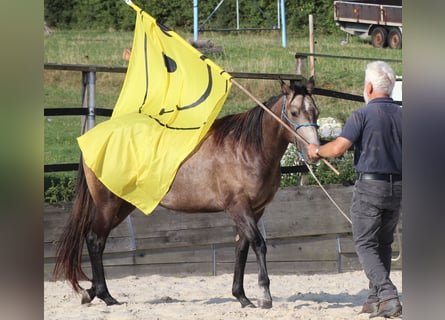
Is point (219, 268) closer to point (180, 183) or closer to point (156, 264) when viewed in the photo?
point (156, 264)

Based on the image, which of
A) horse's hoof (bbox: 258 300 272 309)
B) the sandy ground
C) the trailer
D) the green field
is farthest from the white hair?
the trailer

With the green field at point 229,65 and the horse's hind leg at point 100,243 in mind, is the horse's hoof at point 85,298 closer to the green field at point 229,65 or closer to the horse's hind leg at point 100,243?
the horse's hind leg at point 100,243

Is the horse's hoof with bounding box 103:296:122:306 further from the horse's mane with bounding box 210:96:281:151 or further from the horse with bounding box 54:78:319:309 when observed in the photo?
the horse's mane with bounding box 210:96:281:151

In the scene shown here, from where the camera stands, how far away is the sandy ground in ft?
17.9

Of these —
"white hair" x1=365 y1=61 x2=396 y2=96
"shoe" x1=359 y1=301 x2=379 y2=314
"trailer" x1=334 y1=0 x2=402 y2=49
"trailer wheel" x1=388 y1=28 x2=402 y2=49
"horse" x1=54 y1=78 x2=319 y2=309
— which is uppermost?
"trailer" x1=334 y1=0 x2=402 y2=49

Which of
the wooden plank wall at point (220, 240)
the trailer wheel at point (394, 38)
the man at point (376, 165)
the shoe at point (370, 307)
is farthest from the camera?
the trailer wheel at point (394, 38)

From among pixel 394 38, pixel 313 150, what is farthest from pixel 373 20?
pixel 313 150

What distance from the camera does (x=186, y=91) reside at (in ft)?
19.1

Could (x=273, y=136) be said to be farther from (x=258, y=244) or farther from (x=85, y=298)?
(x=85, y=298)

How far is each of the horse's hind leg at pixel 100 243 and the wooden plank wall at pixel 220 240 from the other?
621 millimetres

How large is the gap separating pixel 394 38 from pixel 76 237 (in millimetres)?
10823

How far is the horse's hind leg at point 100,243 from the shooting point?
5781 millimetres

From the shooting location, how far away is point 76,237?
5.81 meters

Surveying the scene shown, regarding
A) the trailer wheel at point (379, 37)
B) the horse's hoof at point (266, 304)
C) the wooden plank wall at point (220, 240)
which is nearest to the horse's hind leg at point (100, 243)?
the wooden plank wall at point (220, 240)
